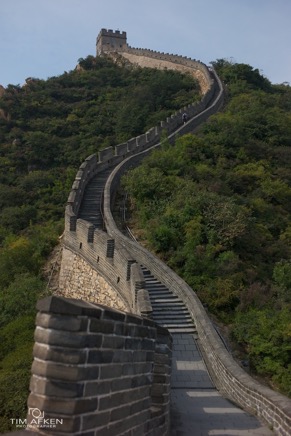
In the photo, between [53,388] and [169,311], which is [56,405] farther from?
[169,311]

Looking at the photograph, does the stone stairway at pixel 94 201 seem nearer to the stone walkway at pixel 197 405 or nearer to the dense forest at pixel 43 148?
the dense forest at pixel 43 148

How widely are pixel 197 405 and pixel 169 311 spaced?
4155mm

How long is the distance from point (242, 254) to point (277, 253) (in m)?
1.73

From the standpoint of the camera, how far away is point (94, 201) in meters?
19.8

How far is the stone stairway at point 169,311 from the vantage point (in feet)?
37.8

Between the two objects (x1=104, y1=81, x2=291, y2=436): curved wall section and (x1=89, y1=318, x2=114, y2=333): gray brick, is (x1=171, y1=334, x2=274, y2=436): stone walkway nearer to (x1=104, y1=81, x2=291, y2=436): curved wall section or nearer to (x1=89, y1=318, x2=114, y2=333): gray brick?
(x1=104, y1=81, x2=291, y2=436): curved wall section

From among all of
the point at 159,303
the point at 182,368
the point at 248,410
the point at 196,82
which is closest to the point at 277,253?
the point at 159,303

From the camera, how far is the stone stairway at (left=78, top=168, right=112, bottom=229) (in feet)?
59.7

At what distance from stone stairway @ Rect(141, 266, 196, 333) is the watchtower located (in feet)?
202

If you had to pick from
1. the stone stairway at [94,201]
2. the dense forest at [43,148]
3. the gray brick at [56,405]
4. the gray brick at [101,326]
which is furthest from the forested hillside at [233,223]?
the gray brick at [56,405]

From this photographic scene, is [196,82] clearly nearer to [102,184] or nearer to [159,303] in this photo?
[102,184]

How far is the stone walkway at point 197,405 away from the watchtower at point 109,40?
6429 cm

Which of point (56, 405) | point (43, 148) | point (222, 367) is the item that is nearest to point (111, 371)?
point (56, 405)

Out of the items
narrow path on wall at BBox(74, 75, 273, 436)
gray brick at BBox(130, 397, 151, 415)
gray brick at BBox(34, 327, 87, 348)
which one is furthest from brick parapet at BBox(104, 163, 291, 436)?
gray brick at BBox(34, 327, 87, 348)
